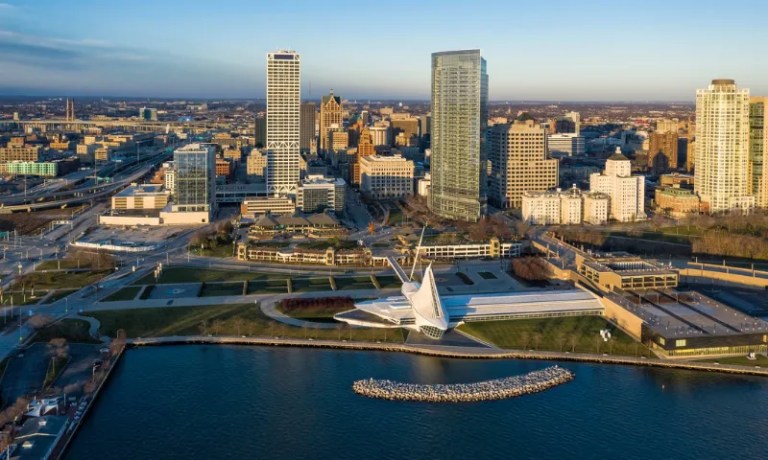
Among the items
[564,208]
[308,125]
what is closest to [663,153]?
[564,208]

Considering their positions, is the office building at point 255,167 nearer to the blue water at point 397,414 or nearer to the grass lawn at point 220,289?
the grass lawn at point 220,289

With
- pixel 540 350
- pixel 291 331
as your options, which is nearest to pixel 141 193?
pixel 291 331

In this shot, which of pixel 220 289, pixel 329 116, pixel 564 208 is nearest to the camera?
pixel 220 289

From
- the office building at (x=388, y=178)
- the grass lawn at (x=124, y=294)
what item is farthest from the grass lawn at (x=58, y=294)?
the office building at (x=388, y=178)

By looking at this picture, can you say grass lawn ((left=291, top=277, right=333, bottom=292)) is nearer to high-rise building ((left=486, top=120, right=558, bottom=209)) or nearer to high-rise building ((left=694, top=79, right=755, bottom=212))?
high-rise building ((left=486, top=120, right=558, bottom=209))

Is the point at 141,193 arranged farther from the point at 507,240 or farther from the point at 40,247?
the point at 507,240

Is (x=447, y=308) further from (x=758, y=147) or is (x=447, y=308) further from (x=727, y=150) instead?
(x=758, y=147)
